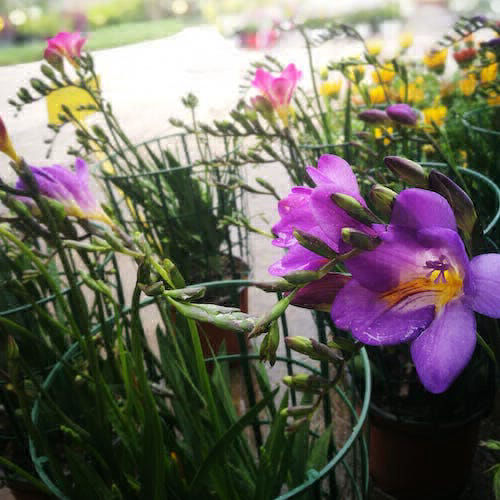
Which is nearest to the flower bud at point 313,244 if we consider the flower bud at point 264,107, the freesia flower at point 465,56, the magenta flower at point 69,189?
the magenta flower at point 69,189

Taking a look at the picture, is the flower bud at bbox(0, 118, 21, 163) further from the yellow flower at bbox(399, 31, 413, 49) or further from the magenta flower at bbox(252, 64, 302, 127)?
the yellow flower at bbox(399, 31, 413, 49)

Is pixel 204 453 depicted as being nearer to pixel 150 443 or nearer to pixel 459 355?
pixel 150 443

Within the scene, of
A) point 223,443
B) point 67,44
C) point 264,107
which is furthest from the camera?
point 67,44

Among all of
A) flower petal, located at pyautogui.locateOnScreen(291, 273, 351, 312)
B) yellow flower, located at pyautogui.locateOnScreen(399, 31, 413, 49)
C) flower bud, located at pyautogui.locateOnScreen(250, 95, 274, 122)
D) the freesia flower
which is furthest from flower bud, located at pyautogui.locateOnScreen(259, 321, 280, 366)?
yellow flower, located at pyautogui.locateOnScreen(399, 31, 413, 49)

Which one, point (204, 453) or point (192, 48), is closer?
point (204, 453)

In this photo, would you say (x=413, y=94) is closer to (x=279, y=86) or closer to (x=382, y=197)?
(x=279, y=86)

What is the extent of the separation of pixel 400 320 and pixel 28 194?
0.24 m

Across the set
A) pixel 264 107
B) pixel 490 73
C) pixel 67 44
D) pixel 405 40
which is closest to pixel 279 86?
pixel 264 107

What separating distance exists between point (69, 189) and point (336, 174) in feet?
1.00

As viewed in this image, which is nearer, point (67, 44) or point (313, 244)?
point (313, 244)

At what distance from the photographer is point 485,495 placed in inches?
30.8

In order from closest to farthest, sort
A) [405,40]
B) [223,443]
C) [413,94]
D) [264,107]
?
[223,443]
[264,107]
[413,94]
[405,40]

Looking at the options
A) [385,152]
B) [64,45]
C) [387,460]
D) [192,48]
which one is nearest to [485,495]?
[387,460]

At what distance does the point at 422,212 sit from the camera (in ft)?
0.58
